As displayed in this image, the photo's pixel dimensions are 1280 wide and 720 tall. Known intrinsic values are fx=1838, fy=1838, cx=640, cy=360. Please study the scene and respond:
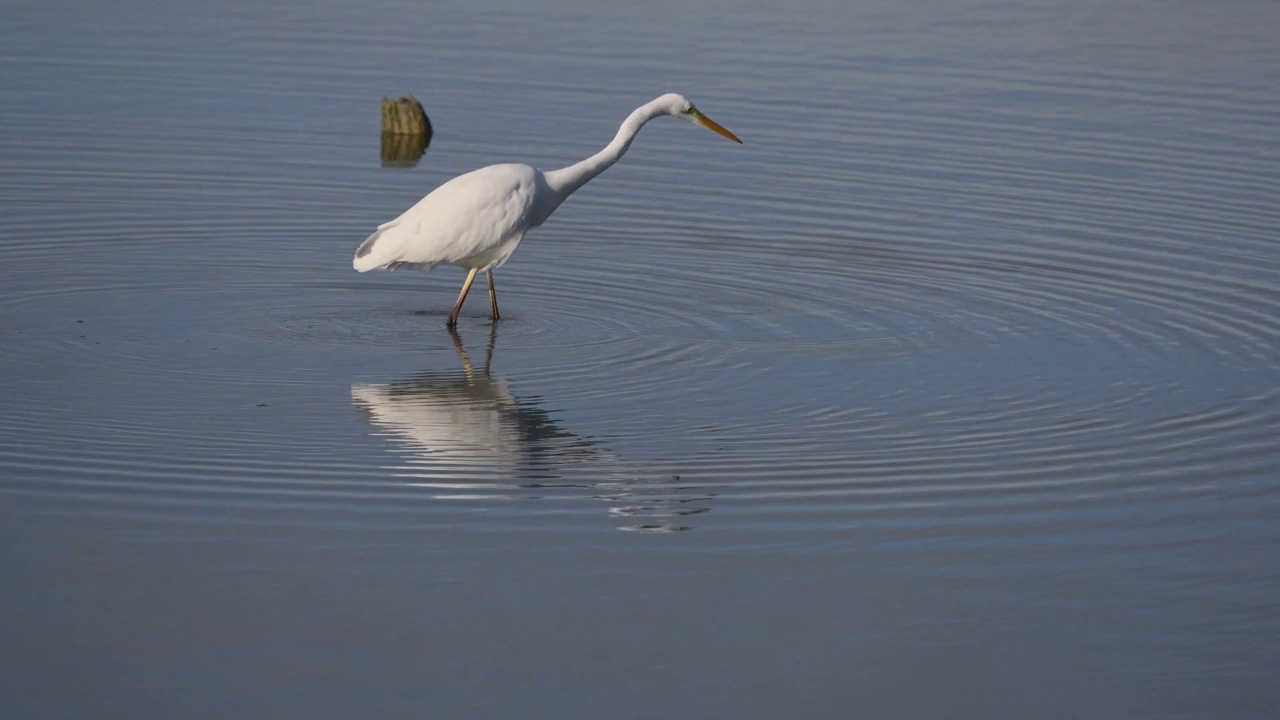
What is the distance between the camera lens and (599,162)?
1430 centimetres

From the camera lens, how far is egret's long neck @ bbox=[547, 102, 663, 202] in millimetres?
14078

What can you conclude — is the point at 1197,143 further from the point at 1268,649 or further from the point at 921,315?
the point at 1268,649

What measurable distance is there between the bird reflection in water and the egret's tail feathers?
1.83 metres

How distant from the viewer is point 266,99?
21844 mm

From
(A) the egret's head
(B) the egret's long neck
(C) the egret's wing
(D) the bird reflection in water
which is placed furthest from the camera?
Result: (A) the egret's head

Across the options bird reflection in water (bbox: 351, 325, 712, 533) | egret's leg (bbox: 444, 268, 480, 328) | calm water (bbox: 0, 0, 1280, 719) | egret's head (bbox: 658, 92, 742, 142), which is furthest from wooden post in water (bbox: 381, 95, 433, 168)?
bird reflection in water (bbox: 351, 325, 712, 533)

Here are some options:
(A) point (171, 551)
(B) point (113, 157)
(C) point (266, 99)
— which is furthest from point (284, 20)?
(A) point (171, 551)

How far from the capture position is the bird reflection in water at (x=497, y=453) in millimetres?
9547

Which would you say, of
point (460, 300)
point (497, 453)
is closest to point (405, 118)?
point (460, 300)

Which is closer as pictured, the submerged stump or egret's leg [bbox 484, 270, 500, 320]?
egret's leg [bbox 484, 270, 500, 320]

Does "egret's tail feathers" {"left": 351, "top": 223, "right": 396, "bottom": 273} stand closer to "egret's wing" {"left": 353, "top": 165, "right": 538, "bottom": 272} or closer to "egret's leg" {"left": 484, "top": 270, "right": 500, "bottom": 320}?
"egret's wing" {"left": 353, "top": 165, "right": 538, "bottom": 272}

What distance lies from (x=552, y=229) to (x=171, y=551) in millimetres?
8778

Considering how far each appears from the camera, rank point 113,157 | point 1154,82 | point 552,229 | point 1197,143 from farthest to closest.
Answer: point 1154,82, point 1197,143, point 113,157, point 552,229

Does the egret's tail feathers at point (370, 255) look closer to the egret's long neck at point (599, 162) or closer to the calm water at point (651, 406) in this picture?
the calm water at point (651, 406)
